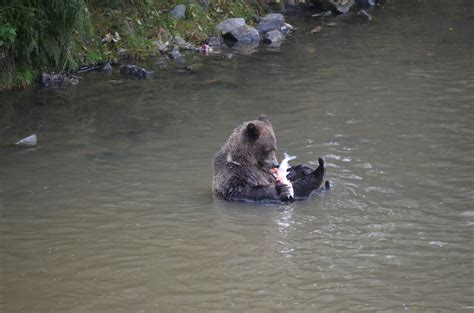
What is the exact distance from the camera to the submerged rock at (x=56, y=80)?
15.7 m

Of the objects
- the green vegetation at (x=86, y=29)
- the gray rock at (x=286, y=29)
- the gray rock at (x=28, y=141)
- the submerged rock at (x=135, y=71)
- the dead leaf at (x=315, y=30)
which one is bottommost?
the gray rock at (x=28, y=141)

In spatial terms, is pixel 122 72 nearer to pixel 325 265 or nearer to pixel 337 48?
pixel 337 48

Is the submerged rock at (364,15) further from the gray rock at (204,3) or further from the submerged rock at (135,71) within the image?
the submerged rock at (135,71)

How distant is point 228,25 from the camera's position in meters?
19.8

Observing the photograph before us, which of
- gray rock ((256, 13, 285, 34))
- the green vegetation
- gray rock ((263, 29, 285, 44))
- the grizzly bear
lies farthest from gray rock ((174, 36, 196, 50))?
the grizzly bear

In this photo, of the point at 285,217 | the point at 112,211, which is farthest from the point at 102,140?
the point at 285,217

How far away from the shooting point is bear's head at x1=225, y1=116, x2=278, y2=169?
981 centimetres

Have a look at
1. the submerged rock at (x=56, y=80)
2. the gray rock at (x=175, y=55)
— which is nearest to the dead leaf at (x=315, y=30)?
the gray rock at (x=175, y=55)

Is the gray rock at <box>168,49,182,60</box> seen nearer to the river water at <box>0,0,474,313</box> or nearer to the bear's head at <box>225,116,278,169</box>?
the river water at <box>0,0,474,313</box>

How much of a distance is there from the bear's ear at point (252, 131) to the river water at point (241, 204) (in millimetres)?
828

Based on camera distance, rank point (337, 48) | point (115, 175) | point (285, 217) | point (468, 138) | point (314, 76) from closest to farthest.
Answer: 1. point (285, 217)
2. point (115, 175)
3. point (468, 138)
4. point (314, 76)
5. point (337, 48)

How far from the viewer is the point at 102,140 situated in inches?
492

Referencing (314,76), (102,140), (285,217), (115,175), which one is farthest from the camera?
(314,76)

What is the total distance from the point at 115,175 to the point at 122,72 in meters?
5.93
